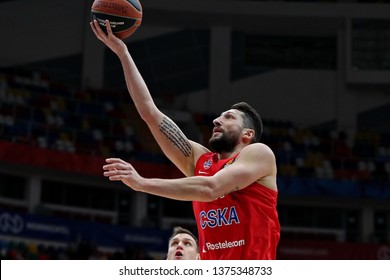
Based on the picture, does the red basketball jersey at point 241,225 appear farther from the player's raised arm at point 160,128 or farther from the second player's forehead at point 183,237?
the second player's forehead at point 183,237

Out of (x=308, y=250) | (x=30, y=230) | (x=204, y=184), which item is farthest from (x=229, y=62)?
(x=204, y=184)

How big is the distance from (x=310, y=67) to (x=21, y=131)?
12140 mm

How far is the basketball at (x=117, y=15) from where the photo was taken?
6387 millimetres

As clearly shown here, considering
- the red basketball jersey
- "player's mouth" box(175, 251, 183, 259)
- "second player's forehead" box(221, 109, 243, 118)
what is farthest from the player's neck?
"player's mouth" box(175, 251, 183, 259)

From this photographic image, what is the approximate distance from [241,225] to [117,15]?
2137mm

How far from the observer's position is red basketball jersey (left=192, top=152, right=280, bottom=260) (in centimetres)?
533

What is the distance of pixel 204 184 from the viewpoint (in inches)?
196

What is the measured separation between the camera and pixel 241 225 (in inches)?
211

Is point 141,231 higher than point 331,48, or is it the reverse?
point 331,48

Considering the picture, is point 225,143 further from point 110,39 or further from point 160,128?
point 110,39

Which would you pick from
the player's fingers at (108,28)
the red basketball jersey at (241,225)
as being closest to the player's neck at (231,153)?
the red basketball jersey at (241,225)

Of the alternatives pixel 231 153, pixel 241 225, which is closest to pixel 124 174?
pixel 241 225

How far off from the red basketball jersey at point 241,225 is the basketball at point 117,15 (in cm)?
161
